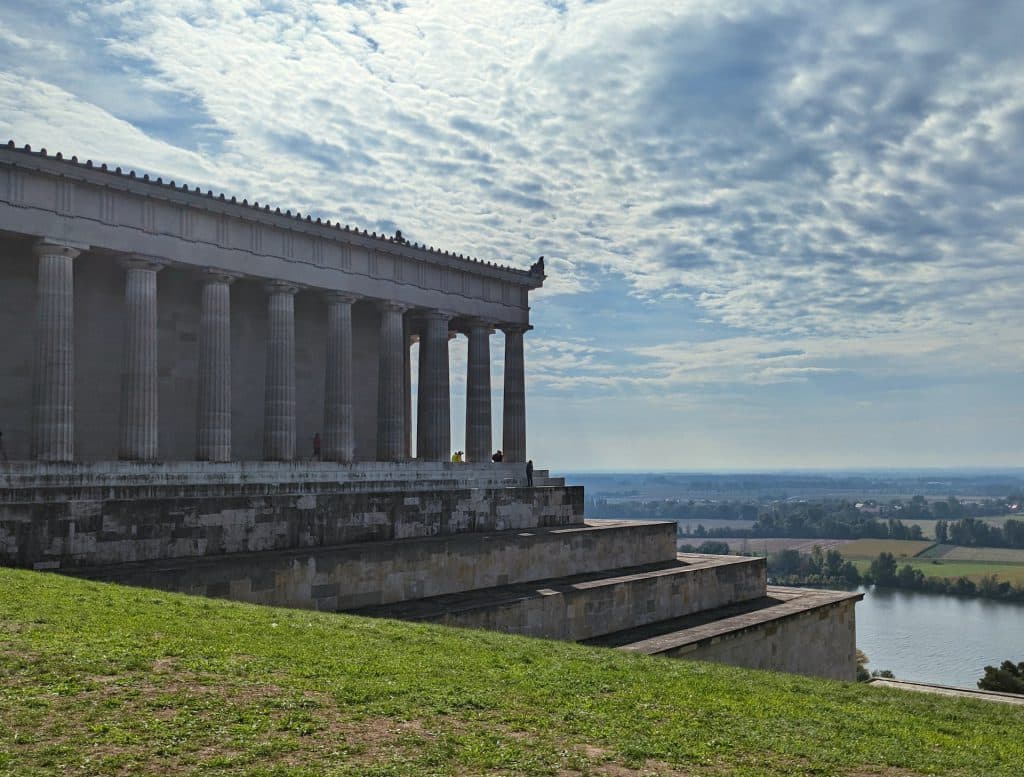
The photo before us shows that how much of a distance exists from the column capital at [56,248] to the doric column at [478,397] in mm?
22489

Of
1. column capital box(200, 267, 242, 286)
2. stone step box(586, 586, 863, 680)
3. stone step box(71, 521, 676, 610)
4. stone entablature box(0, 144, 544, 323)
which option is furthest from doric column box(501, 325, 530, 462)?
column capital box(200, 267, 242, 286)

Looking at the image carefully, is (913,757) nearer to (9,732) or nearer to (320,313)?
(9,732)

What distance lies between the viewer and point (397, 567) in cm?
2947

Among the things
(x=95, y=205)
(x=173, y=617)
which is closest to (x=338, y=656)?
(x=173, y=617)

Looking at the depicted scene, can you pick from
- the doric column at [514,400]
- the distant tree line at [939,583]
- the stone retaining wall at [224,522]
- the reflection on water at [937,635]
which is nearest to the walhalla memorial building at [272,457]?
the stone retaining wall at [224,522]

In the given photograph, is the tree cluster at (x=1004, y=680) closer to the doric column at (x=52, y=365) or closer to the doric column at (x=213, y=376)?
the doric column at (x=213, y=376)

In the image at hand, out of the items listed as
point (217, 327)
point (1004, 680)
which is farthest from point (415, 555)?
point (1004, 680)

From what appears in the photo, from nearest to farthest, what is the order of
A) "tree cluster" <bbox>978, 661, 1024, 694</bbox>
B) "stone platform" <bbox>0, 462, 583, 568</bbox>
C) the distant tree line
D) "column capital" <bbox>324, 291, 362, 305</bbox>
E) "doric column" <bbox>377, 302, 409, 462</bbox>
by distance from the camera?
"stone platform" <bbox>0, 462, 583, 568</bbox>
"column capital" <bbox>324, 291, 362, 305</bbox>
"doric column" <bbox>377, 302, 409, 462</bbox>
"tree cluster" <bbox>978, 661, 1024, 694</bbox>
the distant tree line

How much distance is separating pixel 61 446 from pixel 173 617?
18229 millimetres

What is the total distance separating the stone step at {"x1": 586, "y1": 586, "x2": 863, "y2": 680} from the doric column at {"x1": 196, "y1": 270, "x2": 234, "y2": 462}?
17.0 meters

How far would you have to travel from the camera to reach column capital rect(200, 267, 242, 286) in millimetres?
37856

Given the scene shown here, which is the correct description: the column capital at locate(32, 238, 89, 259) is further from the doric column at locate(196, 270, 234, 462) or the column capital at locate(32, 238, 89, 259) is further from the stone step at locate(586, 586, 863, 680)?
the stone step at locate(586, 586, 863, 680)

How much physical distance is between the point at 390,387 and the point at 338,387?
142 inches

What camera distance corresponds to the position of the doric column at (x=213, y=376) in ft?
123
